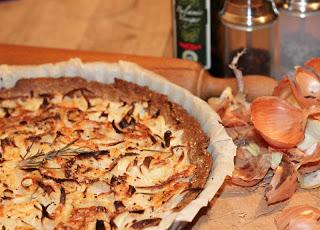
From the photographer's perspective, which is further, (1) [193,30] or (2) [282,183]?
(1) [193,30]

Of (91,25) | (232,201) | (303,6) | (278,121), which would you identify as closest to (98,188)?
(232,201)

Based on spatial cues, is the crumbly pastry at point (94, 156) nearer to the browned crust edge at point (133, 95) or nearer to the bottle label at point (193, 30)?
the browned crust edge at point (133, 95)

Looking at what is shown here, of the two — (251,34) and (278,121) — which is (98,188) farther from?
(251,34)

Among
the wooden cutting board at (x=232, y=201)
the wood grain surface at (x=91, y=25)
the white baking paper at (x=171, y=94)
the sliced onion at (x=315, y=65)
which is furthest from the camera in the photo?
the wood grain surface at (x=91, y=25)

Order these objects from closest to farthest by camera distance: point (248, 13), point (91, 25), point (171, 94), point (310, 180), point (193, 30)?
1. point (310, 180)
2. point (171, 94)
3. point (248, 13)
4. point (193, 30)
5. point (91, 25)

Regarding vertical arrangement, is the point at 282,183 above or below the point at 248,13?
below

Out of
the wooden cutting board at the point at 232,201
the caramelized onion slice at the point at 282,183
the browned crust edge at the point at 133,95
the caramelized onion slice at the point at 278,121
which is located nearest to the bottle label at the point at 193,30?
the wooden cutting board at the point at 232,201

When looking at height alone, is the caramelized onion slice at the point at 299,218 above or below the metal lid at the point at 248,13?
below
